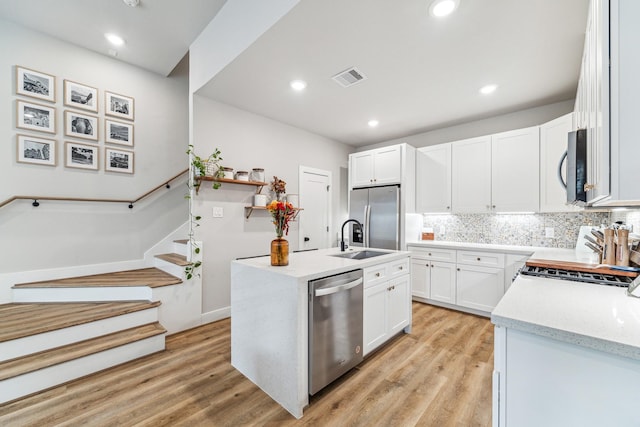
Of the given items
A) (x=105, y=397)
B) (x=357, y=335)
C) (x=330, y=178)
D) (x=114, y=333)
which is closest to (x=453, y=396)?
(x=357, y=335)

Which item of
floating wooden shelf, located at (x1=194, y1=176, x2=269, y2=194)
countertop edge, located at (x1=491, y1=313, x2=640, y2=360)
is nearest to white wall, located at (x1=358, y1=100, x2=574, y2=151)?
floating wooden shelf, located at (x1=194, y1=176, x2=269, y2=194)

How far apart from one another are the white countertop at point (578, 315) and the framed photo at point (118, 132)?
4420 mm

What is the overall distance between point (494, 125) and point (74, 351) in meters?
5.40

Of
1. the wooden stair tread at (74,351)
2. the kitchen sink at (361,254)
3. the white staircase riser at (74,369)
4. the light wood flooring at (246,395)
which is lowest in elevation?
the light wood flooring at (246,395)

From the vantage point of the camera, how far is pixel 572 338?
84 centimetres

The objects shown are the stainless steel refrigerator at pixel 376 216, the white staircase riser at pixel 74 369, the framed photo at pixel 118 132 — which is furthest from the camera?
the stainless steel refrigerator at pixel 376 216

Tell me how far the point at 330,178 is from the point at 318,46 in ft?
8.93

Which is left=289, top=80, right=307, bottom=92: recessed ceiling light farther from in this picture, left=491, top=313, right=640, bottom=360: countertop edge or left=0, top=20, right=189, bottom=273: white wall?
left=491, top=313, right=640, bottom=360: countertop edge

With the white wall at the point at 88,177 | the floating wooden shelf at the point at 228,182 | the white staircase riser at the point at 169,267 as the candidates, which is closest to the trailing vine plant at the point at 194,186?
the floating wooden shelf at the point at 228,182

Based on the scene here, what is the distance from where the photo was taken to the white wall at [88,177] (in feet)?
9.14

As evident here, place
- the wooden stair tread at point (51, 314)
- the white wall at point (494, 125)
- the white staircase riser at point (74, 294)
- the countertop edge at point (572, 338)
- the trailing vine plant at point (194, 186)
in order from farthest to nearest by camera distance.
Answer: the white wall at point (494, 125)
the trailing vine plant at point (194, 186)
the white staircase riser at point (74, 294)
the wooden stair tread at point (51, 314)
the countertop edge at point (572, 338)

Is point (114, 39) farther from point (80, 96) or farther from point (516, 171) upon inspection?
point (516, 171)

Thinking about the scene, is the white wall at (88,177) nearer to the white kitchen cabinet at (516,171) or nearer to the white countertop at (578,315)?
the white countertop at (578,315)

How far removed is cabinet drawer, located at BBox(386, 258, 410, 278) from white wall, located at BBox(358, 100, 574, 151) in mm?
2492
